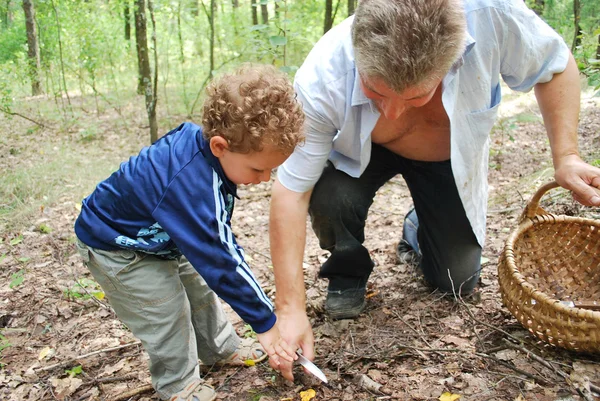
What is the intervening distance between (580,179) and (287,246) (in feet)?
3.88

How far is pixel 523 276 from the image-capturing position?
2.10 m

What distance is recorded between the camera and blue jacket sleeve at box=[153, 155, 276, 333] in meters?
1.57

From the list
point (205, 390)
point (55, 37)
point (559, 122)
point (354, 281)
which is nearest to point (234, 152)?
point (205, 390)

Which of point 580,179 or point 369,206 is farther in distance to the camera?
point 369,206

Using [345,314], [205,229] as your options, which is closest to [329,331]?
[345,314]

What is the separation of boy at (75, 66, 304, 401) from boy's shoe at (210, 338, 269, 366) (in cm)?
24

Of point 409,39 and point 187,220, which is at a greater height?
point 409,39

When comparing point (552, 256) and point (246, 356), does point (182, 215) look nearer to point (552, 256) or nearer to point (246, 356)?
point (246, 356)

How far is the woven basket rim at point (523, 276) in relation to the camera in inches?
65.7

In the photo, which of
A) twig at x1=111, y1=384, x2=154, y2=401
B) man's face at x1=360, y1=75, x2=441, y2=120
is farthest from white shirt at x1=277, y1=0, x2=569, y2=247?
twig at x1=111, y1=384, x2=154, y2=401

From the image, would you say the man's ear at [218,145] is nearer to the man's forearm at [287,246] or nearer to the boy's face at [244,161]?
the boy's face at [244,161]

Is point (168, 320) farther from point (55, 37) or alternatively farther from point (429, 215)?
point (55, 37)

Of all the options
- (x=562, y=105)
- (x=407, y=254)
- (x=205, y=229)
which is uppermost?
(x=562, y=105)

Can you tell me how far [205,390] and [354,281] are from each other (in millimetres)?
932
